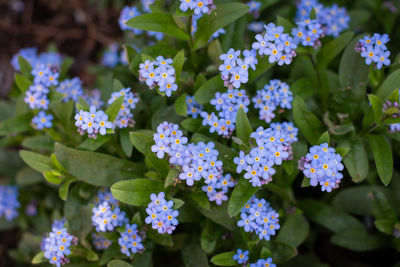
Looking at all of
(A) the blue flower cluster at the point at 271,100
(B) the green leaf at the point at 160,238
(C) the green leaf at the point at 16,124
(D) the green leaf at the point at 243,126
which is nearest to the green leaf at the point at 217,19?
(A) the blue flower cluster at the point at 271,100

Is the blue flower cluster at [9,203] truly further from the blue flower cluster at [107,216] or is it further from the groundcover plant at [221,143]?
the blue flower cluster at [107,216]

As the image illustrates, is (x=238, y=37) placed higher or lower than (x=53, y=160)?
higher

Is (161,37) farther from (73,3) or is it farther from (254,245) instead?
(73,3)

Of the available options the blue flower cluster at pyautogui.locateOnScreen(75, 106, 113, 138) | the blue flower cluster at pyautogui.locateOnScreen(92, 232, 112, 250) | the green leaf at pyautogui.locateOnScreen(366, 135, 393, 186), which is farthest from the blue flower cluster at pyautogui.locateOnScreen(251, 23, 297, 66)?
the blue flower cluster at pyautogui.locateOnScreen(92, 232, 112, 250)

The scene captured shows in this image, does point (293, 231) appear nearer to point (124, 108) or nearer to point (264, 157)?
point (264, 157)

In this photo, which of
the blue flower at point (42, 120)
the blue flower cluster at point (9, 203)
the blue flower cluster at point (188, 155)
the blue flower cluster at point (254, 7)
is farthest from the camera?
the blue flower cluster at point (9, 203)

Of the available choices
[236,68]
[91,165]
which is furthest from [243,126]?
[91,165]

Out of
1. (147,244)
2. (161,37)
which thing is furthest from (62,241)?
(161,37)
